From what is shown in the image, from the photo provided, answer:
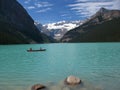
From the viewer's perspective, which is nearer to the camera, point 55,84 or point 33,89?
point 33,89

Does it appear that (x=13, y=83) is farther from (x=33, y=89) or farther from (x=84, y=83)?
(x=84, y=83)

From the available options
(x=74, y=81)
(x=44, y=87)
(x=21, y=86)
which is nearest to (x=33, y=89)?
(x=44, y=87)

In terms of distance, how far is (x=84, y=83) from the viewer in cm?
2712

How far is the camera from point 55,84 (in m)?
27.1

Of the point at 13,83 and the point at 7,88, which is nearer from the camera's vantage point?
the point at 7,88

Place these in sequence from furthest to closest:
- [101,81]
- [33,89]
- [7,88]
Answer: [101,81] → [7,88] → [33,89]

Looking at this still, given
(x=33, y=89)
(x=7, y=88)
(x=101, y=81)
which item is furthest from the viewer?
(x=101, y=81)

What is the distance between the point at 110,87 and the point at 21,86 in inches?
362

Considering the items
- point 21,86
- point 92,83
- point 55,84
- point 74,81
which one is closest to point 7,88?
point 21,86

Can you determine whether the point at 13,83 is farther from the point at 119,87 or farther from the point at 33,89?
the point at 119,87

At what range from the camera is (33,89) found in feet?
77.8

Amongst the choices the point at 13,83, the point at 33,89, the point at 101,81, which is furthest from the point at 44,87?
the point at 101,81

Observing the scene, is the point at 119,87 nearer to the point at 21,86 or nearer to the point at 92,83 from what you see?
the point at 92,83

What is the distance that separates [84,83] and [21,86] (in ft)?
22.0
